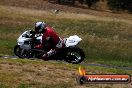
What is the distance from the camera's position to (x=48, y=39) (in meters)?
21.1

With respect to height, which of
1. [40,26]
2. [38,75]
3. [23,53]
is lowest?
[23,53]

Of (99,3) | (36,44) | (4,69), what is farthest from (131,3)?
(4,69)

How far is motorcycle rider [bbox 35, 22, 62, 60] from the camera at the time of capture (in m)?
21.1

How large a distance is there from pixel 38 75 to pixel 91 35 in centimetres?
2255

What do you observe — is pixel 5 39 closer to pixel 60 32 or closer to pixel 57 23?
pixel 60 32

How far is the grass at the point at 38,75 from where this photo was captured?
14.1 meters

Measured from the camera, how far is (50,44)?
843 inches

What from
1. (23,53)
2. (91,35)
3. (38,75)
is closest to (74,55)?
(23,53)

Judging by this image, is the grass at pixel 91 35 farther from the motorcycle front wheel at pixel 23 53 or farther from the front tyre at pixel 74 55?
the motorcycle front wheel at pixel 23 53

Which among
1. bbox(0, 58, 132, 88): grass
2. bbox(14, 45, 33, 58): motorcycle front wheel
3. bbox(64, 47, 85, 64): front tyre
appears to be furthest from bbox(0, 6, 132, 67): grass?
bbox(0, 58, 132, 88): grass

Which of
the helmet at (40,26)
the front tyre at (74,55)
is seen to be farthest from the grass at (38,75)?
the helmet at (40,26)

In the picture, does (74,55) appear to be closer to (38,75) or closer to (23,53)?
(23,53)

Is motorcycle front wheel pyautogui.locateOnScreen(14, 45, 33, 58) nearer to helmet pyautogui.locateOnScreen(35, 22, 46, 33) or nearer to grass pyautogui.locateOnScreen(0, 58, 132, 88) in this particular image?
helmet pyautogui.locateOnScreen(35, 22, 46, 33)

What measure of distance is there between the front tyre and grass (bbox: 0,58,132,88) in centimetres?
399
